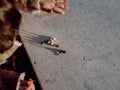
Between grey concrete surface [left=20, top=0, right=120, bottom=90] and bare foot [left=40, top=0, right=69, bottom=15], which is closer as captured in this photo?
grey concrete surface [left=20, top=0, right=120, bottom=90]

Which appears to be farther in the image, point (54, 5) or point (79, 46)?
point (54, 5)

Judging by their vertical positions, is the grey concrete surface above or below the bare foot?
below

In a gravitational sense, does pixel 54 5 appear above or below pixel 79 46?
above

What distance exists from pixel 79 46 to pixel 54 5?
29 centimetres

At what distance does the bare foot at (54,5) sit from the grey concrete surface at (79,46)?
0.03 metres

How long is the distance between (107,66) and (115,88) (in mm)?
131

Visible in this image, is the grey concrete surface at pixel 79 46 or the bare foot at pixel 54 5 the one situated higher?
the bare foot at pixel 54 5

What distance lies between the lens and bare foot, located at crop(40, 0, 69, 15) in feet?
7.48

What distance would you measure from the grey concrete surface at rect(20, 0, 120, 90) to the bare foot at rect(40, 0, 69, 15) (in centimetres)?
3

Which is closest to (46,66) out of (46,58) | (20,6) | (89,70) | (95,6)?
(46,58)

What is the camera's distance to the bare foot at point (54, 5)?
2.28 meters

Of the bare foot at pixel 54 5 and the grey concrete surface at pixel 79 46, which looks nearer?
the grey concrete surface at pixel 79 46

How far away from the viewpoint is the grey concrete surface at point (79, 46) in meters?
2.08

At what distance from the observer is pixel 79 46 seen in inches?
86.7
